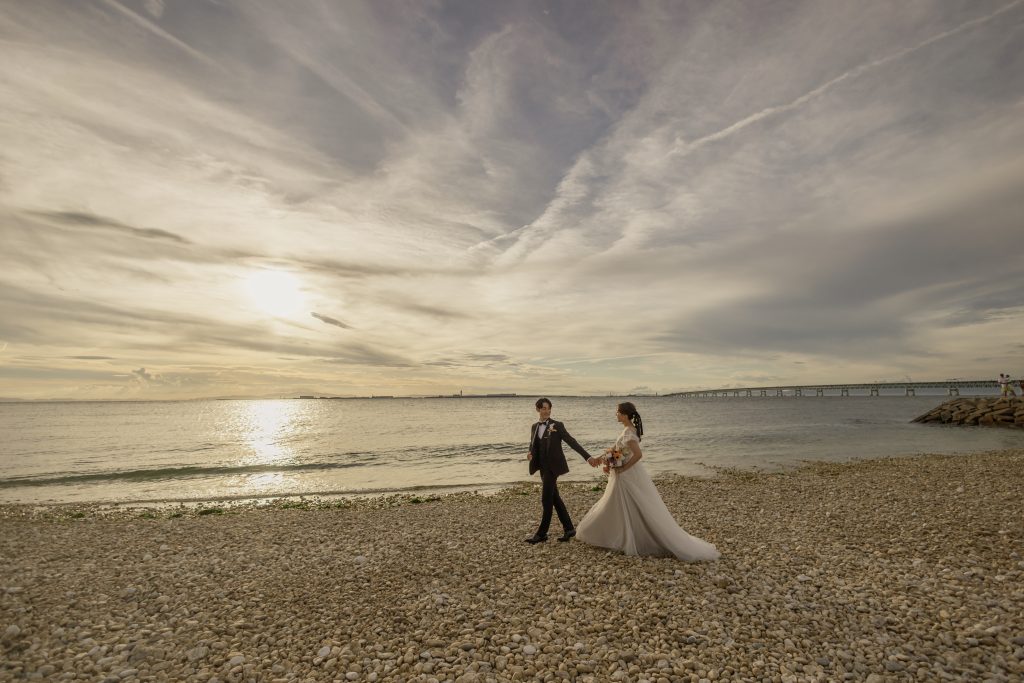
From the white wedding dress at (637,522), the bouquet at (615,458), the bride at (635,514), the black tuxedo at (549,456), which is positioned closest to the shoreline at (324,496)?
the black tuxedo at (549,456)

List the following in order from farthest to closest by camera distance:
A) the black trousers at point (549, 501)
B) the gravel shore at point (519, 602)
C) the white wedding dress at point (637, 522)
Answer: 1. the black trousers at point (549, 501)
2. the white wedding dress at point (637, 522)
3. the gravel shore at point (519, 602)

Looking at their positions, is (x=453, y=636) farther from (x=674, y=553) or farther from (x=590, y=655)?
(x=674, y=553)

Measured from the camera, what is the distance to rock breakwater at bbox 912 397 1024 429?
52.6 m

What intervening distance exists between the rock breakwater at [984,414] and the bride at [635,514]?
209 ft

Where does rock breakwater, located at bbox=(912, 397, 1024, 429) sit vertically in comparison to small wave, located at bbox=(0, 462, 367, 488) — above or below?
above

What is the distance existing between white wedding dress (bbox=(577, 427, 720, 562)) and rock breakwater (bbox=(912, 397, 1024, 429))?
63.8m

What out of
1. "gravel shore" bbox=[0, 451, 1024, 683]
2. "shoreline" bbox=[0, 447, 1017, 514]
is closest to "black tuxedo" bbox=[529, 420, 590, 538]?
"gravel shore" bbox=[0, 451, 1024, 683]

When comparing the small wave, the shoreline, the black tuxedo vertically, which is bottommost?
the small wave

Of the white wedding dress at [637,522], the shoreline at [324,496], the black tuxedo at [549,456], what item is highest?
the black tuxedo at [549,456]

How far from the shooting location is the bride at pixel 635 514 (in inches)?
391

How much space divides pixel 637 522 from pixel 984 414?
6895 centimetres

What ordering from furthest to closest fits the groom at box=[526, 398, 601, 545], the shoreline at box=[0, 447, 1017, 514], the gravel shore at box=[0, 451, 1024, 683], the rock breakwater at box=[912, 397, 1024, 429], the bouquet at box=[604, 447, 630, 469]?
1. the rock breakwater at box=[912, 397, 1024, 429]
2. the shoreline at box=[0, 447, 1017, 514]
3. the groom at box=[526, 398, 601, 545]
4. the bouquet at box=[604, 447, 630, 469]
5. the gravel shore at box=[0, 451, 1024, 683]

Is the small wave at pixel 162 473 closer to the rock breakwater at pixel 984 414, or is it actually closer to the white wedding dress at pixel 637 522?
the white wedding dress at pixel 637 522

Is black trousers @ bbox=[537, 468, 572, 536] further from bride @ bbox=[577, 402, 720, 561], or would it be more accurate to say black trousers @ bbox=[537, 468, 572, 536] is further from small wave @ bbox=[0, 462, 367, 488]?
small wave @ bbox=[0, 462, 367, 488]
